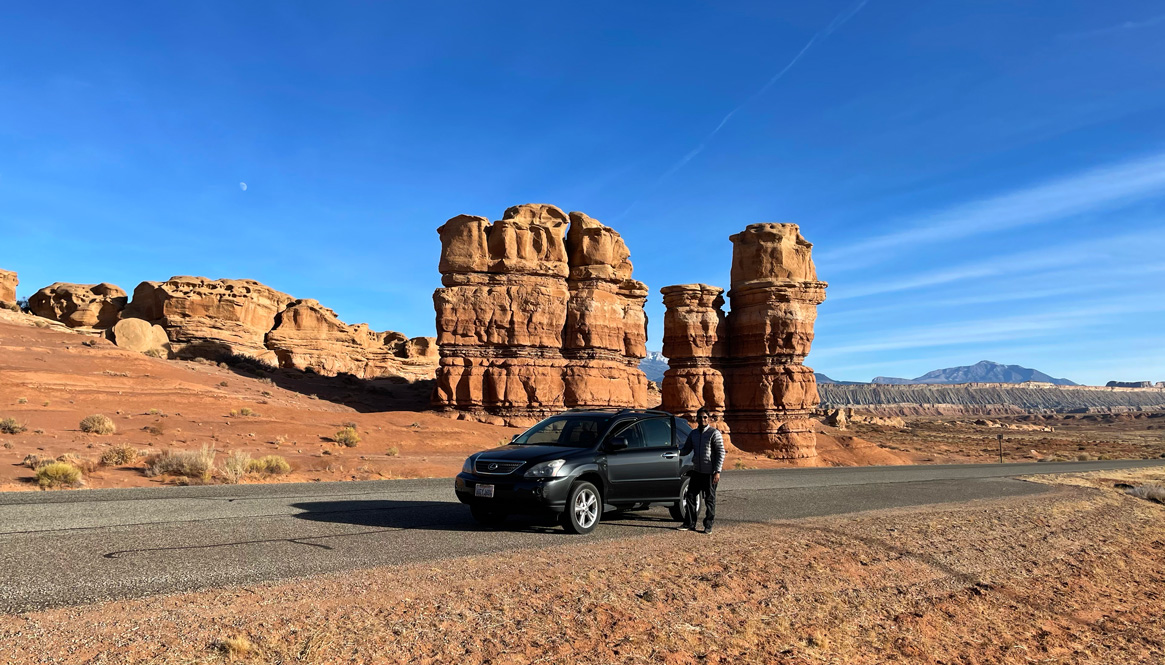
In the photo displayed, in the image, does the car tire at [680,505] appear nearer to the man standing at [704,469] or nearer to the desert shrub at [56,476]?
the man standing at [704,469]

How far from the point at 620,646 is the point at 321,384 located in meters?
45.3

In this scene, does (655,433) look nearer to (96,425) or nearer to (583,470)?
(583,470)

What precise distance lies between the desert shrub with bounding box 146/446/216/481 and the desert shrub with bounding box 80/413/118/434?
265 inches

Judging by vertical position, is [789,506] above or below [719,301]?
below

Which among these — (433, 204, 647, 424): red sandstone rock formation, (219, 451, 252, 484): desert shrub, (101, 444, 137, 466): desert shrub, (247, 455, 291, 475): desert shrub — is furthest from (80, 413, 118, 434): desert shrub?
(433, 204, 647, 424): red sandstone rock formation

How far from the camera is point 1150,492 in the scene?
19.7 meters

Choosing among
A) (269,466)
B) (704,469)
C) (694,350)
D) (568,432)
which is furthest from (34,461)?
(694,350)

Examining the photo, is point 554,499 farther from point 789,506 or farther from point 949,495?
point 949,495

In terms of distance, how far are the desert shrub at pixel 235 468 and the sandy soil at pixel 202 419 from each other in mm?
393

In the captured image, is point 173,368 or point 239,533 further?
point 173,368

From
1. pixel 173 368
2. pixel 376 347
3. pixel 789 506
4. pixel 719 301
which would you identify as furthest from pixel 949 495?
pixel 376 347

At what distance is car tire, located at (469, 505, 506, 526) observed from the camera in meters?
10.2

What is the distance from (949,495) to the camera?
17375 millimetres

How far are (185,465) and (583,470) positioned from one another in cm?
1196
